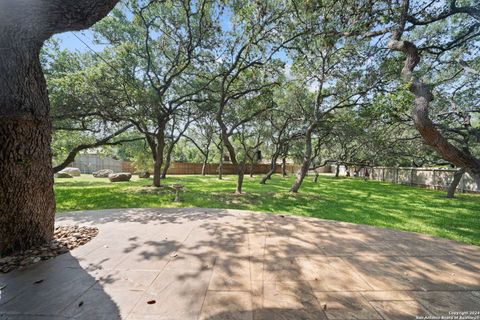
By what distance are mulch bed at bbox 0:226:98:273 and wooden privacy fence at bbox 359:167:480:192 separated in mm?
15724

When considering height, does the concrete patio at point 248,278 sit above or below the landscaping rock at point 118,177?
above

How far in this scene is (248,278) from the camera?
2102 millimetres

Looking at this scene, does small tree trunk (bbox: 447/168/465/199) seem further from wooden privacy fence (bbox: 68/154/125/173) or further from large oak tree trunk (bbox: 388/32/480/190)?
wooden privacy fence (bbox: 68/154/125/173)

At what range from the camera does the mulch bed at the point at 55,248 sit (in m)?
2.38

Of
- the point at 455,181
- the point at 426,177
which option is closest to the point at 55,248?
the point at 455,181

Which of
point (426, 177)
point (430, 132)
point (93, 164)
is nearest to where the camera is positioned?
point (430, 132)

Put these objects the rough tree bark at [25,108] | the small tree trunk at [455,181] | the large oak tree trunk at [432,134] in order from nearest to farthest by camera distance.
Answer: the rough tree bark at [25,108], the large oak tree trunk at [432,134], the small tree trunk at [455,181]

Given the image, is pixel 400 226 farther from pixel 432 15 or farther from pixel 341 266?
pixel 432 15

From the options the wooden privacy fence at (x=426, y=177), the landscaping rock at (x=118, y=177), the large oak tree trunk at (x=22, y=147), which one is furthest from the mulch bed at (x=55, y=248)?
the wooden privacy fence at (x=426, y=177)

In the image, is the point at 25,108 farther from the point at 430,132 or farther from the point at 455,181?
the point at 455,181

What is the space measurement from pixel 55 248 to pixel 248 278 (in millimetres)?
2673

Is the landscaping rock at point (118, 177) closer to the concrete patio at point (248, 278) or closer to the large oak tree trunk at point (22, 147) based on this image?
the concrete patio at point (248, 278)

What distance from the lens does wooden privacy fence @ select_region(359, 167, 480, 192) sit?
37.9 feet

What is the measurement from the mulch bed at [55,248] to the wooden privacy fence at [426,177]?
15.7 meters
